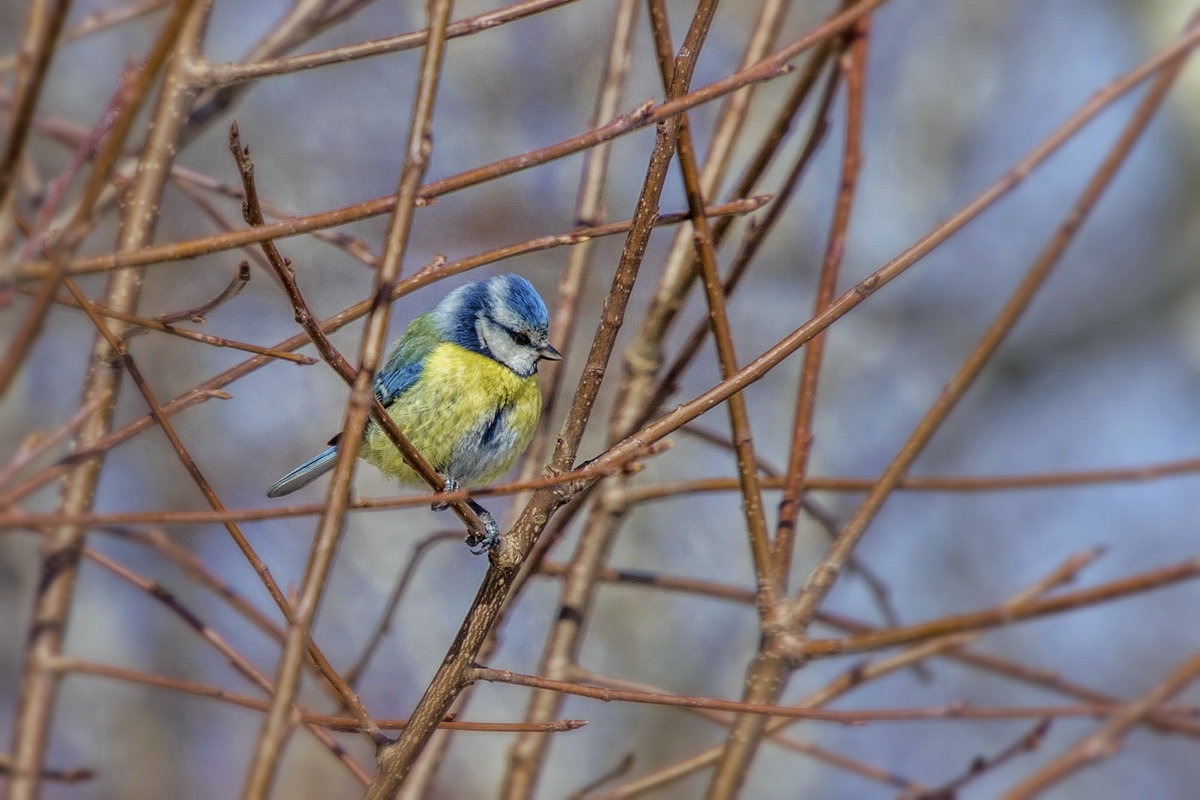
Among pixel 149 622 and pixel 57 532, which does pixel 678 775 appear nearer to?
pixel 57 532

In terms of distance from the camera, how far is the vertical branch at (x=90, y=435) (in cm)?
219

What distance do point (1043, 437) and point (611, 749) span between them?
4551mm

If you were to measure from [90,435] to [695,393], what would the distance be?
19.5ft

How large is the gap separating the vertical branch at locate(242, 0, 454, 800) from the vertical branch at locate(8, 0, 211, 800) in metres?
1.03

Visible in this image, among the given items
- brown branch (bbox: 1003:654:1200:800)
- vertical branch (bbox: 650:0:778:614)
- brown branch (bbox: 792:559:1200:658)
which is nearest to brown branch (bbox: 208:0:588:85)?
vertical branch (bbox: 650:0:778:614)

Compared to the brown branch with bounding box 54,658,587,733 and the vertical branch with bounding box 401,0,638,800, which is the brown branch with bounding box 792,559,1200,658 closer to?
the brown branch with bounding box 54,658,587,733

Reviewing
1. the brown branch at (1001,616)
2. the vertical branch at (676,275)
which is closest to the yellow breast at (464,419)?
the vertical branch at (676,275)

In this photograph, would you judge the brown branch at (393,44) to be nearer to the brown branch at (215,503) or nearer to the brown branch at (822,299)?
the brown branch at (215,503)

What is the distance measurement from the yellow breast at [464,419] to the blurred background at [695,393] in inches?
116

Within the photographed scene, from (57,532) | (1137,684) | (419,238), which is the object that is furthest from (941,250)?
(57,532)

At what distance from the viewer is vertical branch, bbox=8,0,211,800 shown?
2.19m

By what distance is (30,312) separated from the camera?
3.65 ft

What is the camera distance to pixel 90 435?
2223 mm

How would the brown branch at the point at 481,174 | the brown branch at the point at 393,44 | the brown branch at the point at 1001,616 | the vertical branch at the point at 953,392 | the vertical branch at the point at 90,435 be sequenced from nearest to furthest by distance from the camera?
the brown branch at the point at 481,174 → the brown branch at the point at 393,44 → the brown branch at the point at 1001,616 → the vertical branch at the point at 953,392 → the vertical branch at the point at 90,435
